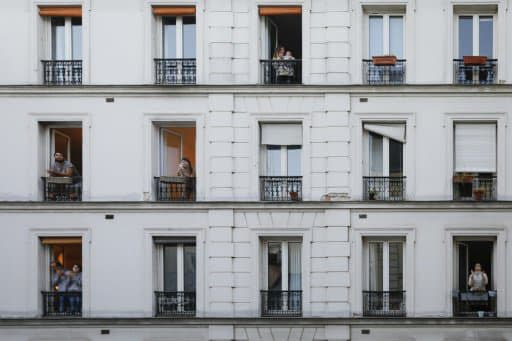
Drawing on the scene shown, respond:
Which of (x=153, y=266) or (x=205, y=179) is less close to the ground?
(x=205, y=179)

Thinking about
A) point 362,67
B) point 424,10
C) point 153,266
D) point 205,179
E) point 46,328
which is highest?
point 424,10

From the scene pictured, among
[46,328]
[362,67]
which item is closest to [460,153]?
[362,67]

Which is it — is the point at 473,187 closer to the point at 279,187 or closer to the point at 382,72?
the point at 382,72

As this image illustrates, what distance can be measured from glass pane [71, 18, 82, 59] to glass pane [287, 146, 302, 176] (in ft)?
22.4

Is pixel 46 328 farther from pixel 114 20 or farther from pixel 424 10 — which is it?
pixel 424 10

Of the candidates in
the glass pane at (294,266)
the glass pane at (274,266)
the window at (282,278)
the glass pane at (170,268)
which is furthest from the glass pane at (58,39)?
the glass pane at (294,266)

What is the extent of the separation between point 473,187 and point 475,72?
329 cm

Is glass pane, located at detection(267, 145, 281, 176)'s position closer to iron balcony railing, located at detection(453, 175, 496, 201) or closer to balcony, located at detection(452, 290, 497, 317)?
iron balcony railing, located at detection(453, 175, 496, 201)

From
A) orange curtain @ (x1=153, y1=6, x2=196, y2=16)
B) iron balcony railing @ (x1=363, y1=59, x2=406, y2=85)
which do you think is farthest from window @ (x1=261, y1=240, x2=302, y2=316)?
orange curtain @ (x1=153, y1=6, x2=196, y2=16)

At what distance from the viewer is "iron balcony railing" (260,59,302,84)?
2464 centimetres

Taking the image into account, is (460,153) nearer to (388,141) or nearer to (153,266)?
(388,141)

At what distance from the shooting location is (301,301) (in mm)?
24266

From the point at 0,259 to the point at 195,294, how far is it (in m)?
5.63

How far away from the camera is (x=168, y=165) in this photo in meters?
25.0
